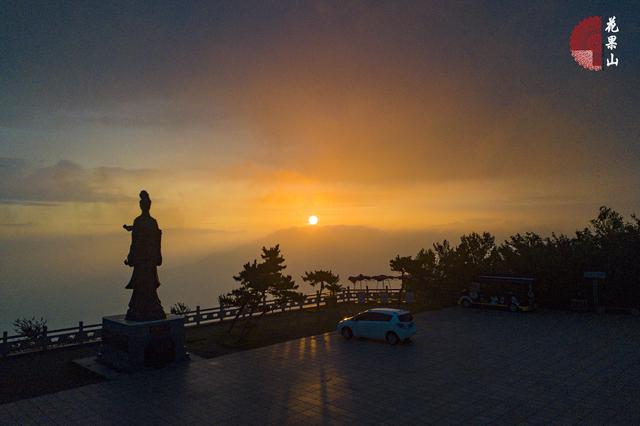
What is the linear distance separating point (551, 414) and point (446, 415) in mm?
2933

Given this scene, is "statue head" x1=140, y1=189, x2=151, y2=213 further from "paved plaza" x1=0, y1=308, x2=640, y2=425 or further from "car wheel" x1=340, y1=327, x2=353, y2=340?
"car wheel" x1=340, y1=327, x2=353, y2=340

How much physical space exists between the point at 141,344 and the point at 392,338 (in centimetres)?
1157

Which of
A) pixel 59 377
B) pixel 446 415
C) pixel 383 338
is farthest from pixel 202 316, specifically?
pixel 446 415

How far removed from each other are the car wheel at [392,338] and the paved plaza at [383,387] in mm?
316

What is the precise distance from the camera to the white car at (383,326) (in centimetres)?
2008

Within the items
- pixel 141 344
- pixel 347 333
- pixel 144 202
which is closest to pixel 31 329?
pixel 141 344

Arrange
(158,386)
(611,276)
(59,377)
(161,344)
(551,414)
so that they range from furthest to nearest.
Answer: (611,276) < (161,344) < (59,377) < (158,386) < (551,414)

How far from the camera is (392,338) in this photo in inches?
796

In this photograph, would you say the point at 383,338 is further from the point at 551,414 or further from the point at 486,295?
the point at 486,295

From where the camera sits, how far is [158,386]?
1459cm

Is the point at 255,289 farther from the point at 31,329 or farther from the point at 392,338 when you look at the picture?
the point at 31,329

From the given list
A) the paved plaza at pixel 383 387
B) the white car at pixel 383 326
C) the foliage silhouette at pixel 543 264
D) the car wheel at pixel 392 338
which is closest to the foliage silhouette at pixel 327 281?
the foliage silhouette at pixel 543 264

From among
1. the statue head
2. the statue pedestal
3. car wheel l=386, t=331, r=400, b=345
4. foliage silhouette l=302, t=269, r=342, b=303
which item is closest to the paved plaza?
car wheel l=386, t=331, r=400, b=345

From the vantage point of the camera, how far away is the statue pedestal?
16562 millimetres
